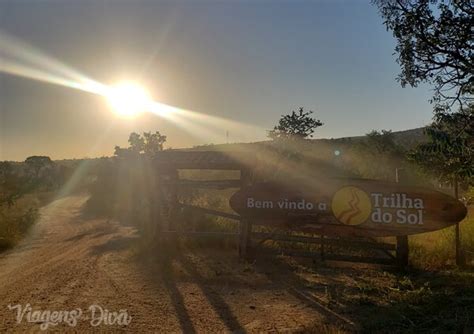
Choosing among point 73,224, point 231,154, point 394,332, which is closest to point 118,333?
point 394,332

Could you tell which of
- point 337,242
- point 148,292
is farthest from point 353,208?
point 148,292

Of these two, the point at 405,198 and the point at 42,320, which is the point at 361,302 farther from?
the point at 42,320

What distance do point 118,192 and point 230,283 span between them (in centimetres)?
2075

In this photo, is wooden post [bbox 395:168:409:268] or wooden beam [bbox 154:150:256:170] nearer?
wooden post [bbox 395:168:409:268]

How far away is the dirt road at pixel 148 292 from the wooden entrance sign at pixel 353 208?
1.41m

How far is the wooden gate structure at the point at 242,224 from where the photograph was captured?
8430mm

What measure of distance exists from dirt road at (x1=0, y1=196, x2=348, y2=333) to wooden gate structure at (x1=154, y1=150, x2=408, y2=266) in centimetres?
70

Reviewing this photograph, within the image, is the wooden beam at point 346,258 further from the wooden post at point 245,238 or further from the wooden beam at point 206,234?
the wooden beam at point 206,234

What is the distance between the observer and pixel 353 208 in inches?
339

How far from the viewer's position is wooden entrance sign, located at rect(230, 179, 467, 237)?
8.08 metres

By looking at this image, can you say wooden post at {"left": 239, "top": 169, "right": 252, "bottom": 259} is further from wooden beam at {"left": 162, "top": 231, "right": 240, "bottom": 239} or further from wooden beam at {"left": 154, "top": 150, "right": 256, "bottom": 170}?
wooden beam at {"left": 154, "top": 150, "right": 256, "bottom": 170}

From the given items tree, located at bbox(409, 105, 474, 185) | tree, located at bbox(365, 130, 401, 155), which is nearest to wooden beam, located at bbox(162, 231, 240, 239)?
tree, located at bbox(409, 105, 474, 185)

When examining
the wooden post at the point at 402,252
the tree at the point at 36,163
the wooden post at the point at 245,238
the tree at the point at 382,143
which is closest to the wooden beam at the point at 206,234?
the wooden post at the point at 245,238

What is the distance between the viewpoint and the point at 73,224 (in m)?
17.5
